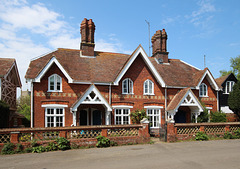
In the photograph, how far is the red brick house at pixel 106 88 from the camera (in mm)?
17297

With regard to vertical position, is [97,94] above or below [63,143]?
above

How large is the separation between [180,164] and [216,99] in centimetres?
1525

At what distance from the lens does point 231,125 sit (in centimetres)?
1728

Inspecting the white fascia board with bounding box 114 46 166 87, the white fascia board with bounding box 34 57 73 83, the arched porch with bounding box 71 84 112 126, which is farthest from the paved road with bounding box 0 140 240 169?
the white fascia board with bounding box 114 46 166 87

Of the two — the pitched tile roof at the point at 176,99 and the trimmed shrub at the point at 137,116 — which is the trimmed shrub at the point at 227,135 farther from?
the trimmed shrub at the point at 137,116

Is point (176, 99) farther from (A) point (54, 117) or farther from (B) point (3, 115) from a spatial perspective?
(B) point (3, 115)

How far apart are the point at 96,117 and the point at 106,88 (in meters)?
2.70

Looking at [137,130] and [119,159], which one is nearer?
[119,159]

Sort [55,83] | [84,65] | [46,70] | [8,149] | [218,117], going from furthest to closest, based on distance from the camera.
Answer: [218,117]
[84,65]
[55,83]
[46,70]
[8,149]

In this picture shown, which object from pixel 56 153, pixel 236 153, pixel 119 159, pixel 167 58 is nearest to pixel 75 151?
pixel 56 153

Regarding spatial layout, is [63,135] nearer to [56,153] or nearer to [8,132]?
[56,153]

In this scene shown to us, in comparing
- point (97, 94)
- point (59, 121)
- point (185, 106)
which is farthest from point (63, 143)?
point (185, 106)

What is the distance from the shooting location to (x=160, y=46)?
24.3 m

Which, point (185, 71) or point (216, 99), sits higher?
point (185, 71)
